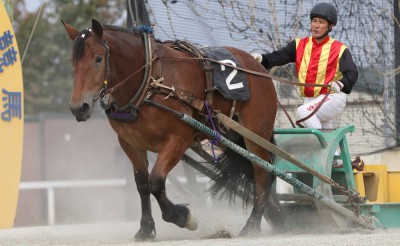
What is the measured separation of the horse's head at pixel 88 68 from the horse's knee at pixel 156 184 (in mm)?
770

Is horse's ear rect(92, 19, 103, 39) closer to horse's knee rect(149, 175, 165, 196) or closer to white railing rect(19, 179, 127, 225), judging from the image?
horse's knee rect(149, 175, 165, 196)

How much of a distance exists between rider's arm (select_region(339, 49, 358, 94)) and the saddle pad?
0.83 meters

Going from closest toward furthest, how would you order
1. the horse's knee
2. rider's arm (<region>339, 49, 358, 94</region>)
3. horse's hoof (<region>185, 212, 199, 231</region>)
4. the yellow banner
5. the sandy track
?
the sandy track, the horse's knee, horse's hoof (<region>185, 212, 199, 231</region>), rider's arm (<region>339, 49, 358, 94</region>), the yellow banner

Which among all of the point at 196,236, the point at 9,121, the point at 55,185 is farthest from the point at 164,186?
the point at 55,185

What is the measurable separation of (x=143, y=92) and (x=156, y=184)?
719 millimetres

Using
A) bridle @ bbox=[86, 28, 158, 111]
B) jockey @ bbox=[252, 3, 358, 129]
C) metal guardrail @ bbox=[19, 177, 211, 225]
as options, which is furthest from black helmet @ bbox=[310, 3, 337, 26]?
metal guardrail @ bbox=[19, 177, 211, 225]

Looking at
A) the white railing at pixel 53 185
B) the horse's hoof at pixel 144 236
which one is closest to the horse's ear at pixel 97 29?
the horse's hoof at pixel 144 236

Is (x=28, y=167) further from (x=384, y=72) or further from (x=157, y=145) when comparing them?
(x=157, y=145)

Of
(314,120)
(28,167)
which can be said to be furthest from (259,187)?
(28,167)

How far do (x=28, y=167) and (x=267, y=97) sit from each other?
11074 mm

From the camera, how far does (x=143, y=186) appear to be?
8422 mm

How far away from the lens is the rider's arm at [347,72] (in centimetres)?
849

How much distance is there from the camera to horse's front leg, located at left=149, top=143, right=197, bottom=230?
7.79 metres

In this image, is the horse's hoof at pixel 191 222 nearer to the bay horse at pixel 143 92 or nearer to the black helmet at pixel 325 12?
the bay horse at pixel 143 92
